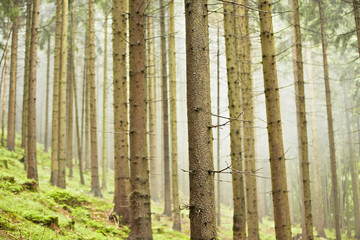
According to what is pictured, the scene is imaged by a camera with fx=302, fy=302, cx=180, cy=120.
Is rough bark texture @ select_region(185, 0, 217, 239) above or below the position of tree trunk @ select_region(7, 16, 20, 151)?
below

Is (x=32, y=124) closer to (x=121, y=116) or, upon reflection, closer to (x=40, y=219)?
(x=121, y=116)

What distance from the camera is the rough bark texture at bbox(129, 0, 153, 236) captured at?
616 centimetres

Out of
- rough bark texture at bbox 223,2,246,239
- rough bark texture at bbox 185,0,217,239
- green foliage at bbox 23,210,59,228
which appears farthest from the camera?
rough bark texture at bbox 223,2,246,239

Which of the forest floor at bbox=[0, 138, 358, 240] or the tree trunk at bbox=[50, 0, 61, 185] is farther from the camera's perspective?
the tree trunk at bbox=[50, 0, 61, 185]

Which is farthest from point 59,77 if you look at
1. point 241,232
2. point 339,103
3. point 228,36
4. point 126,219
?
point 339,103

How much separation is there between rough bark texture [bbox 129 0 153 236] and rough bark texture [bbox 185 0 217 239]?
2.08 meters

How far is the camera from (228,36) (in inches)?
325

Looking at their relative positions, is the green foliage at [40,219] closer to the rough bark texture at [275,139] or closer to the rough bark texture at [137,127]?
the rough bark texture at [137,127]

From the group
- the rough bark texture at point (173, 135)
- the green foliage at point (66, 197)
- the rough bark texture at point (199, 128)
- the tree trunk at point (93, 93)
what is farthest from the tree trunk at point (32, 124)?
the rough bark texture at point (199, 128)

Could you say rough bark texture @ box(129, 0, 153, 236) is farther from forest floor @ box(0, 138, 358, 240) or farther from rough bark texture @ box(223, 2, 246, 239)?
rough bark texture @ box(223, 2, 246, 239)

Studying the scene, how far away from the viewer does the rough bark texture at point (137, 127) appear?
20.2 feet

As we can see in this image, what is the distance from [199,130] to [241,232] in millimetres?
4625

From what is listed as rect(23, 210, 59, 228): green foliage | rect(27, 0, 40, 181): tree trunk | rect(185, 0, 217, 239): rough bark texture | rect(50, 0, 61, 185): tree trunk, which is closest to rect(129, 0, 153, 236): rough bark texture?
rect(23, 210, 59, 228): green foliage

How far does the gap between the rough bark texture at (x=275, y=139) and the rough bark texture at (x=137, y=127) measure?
2.54m
